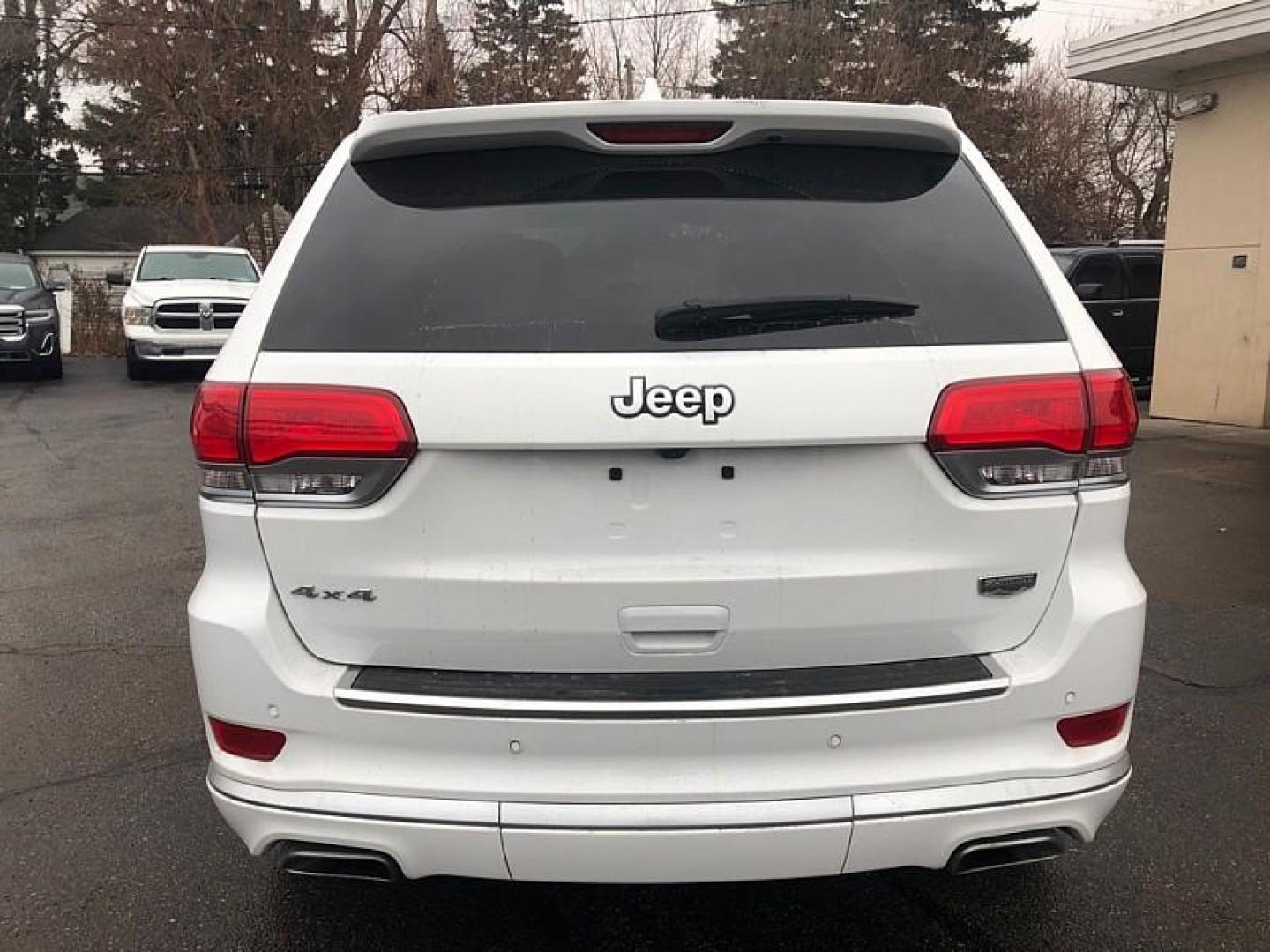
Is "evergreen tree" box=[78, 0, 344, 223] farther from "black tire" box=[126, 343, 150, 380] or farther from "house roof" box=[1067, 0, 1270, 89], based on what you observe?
"house roof" box=[1067, 0, 1270, 89]

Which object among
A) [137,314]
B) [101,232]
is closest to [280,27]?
[137,314]

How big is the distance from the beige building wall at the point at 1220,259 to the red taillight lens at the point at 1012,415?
10.0 meters

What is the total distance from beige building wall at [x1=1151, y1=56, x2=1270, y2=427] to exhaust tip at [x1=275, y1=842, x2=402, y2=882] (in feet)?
36.0

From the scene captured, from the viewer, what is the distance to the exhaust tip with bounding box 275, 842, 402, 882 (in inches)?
80.0

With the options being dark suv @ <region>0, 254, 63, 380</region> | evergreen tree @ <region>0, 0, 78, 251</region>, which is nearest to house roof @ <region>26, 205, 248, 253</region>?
evergreen tree @ <region>0, 0, 78, 251</region>

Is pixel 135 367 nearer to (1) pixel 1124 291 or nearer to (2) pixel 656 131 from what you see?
(1) pixel 1124 291

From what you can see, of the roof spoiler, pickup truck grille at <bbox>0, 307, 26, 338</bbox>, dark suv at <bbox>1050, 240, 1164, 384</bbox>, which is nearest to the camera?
the roof spoiler

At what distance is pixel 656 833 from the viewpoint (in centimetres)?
197

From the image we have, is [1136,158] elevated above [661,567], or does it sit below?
above

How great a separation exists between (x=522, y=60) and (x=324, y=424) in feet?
94.1

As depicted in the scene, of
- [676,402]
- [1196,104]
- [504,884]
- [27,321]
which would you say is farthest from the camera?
[27,321]

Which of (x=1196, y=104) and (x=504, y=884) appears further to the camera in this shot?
(x=1196, y=104)

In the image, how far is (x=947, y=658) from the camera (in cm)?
210

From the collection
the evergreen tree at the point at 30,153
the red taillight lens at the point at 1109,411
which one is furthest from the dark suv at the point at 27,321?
the evergreen tree at the point at 30,153
